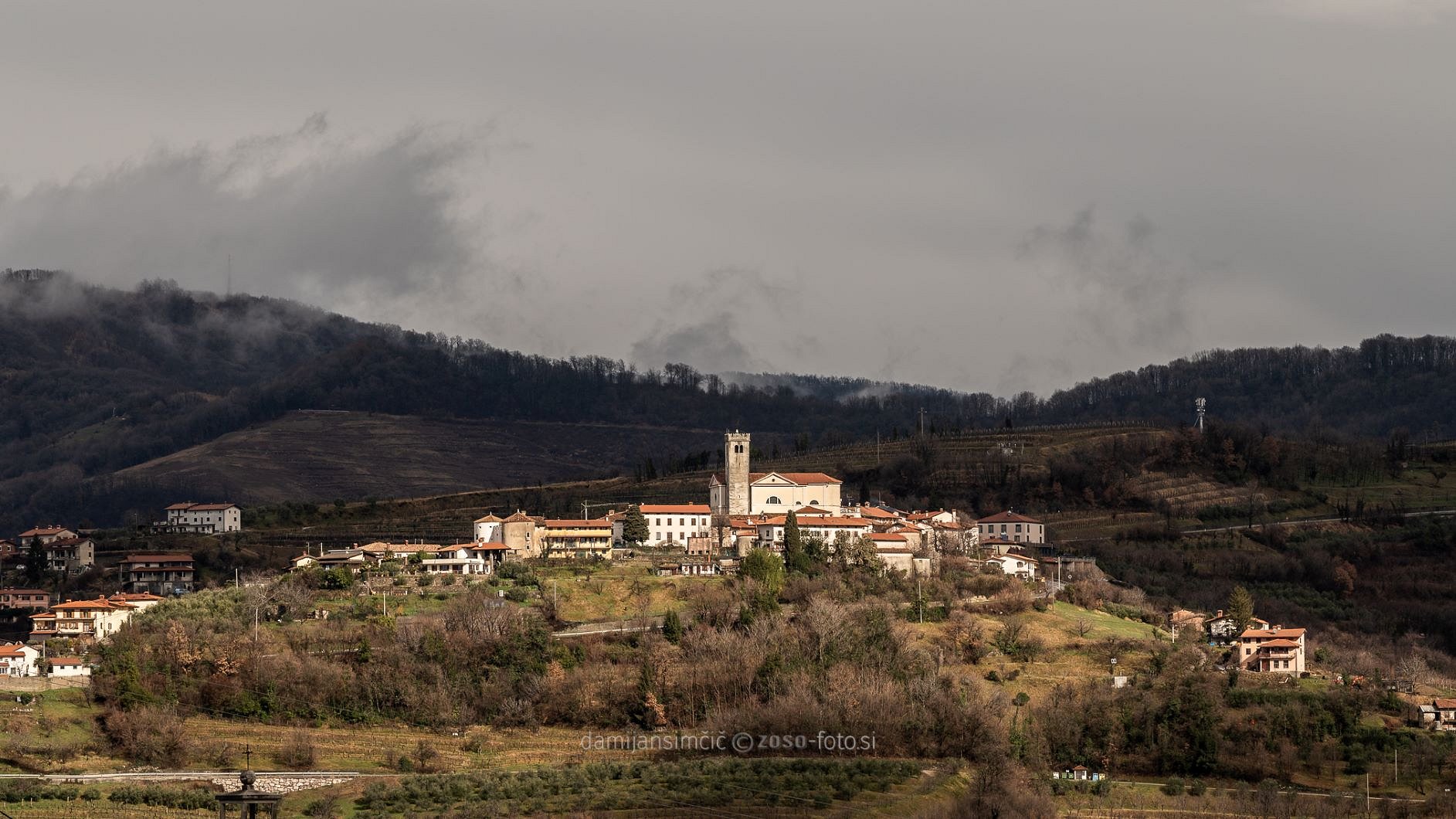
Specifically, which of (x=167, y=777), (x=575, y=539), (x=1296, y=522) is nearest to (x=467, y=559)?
(x=575, y=539)

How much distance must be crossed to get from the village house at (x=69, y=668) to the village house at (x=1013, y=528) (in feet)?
174

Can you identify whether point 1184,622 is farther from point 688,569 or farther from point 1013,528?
point 1013,528

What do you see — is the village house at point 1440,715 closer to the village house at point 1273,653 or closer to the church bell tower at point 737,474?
the village house at point 1273,653

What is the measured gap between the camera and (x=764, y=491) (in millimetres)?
100125

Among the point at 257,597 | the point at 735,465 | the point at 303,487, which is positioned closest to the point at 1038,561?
the point at 735,465

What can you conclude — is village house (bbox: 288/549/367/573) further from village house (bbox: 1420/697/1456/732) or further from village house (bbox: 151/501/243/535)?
village house (bbox: 1420/697/1456/732)

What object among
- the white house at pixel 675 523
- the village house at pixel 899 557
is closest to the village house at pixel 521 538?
the white house at pixel 675 523

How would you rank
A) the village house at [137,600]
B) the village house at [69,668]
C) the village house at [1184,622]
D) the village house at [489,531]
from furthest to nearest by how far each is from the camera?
the village house at [489,531], the village house at [1184,622], the village house at [137,600], the village house at [69,668]

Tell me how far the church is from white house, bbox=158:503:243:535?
1395 inches

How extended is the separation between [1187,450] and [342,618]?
3149 inches

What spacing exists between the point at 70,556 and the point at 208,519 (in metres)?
15.4

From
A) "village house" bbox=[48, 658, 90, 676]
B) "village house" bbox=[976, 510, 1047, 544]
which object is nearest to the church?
"village house" bbox=[976, 510, 1047, 544]

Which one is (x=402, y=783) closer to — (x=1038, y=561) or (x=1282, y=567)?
(x=1038, y=561)

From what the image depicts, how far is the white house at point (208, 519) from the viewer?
119500 mm
